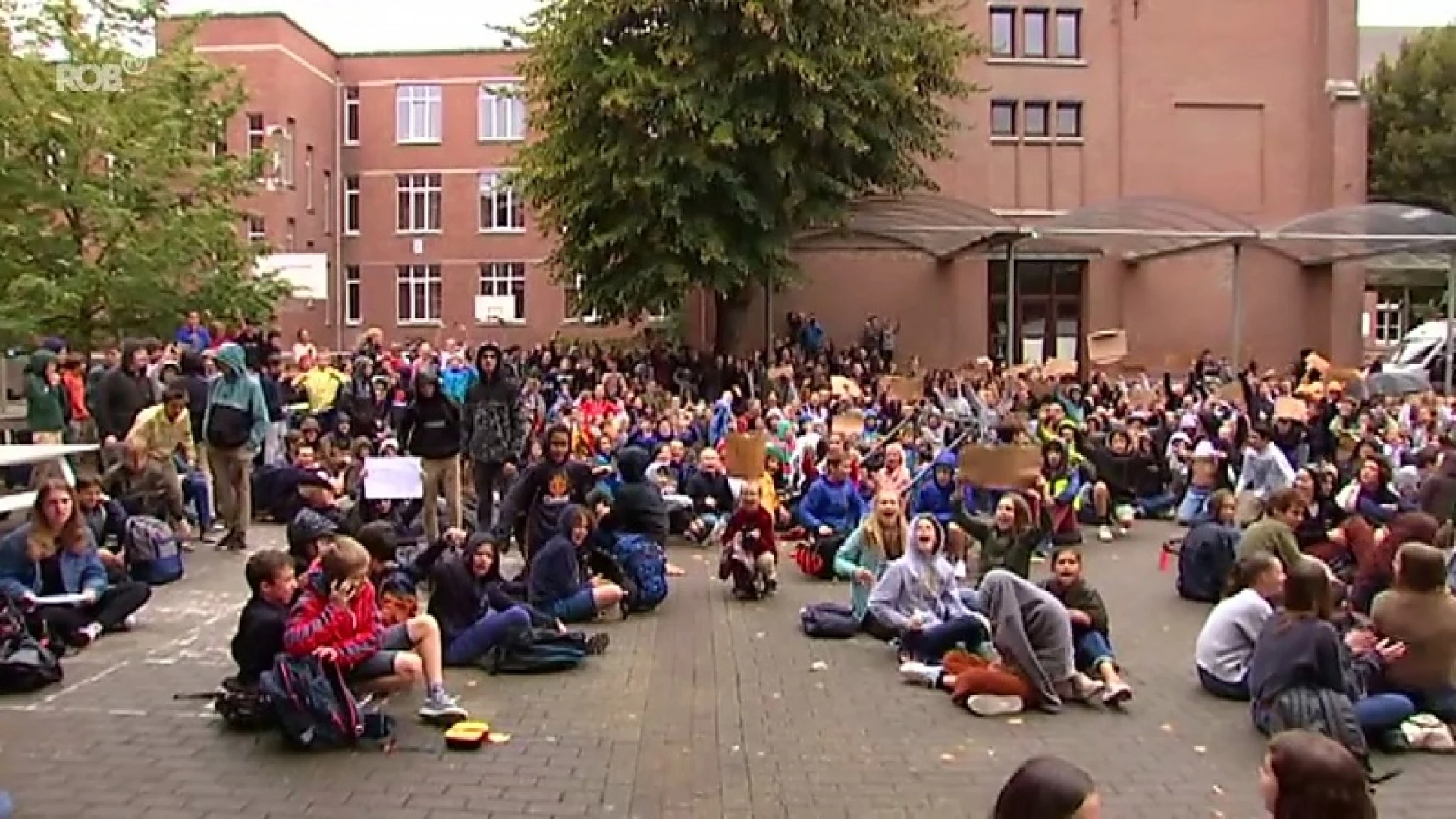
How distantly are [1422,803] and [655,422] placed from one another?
1424 centimetres

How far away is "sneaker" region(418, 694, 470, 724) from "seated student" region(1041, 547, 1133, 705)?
3.99 metres

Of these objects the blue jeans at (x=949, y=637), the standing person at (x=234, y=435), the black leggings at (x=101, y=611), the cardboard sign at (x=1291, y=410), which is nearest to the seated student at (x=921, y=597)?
the blue jeans at (x=949, y=637)

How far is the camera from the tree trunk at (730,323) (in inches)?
1388

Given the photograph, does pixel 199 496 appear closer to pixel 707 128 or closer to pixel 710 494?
pixel 710 494

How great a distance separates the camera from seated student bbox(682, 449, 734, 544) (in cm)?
1756

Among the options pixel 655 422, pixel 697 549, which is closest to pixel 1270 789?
pixel 697 549

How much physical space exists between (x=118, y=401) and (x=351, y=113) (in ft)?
158

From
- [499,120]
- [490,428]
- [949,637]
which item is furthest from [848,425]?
[499,120]

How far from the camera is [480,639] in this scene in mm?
10281

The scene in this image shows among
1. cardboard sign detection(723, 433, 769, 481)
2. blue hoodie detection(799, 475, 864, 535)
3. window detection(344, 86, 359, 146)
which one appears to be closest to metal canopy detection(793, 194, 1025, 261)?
cardboard sign detection(723, 433, 769, 481)

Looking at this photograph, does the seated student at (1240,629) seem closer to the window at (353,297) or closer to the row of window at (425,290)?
the row of window at (425,290)

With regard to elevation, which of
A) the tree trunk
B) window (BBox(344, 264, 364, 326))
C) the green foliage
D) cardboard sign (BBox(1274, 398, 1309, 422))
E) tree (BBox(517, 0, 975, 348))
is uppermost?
the green foliage

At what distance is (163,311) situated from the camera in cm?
2575

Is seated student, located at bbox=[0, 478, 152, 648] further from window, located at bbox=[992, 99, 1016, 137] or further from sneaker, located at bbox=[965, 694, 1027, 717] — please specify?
window, located at bbox=[992, 99, 1016, 137]
